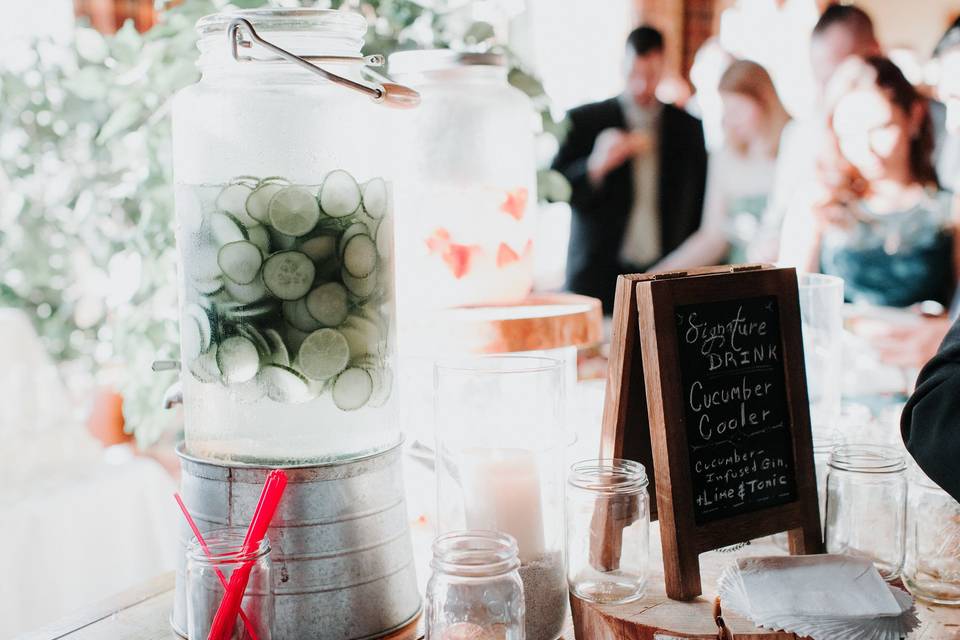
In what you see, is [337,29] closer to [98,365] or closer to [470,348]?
[470,348]

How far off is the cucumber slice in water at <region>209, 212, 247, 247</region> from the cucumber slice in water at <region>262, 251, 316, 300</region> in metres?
0.04

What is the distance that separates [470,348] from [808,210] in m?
2.42

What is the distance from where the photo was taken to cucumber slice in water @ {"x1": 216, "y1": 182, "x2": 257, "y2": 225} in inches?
34.5

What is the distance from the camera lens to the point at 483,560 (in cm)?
82

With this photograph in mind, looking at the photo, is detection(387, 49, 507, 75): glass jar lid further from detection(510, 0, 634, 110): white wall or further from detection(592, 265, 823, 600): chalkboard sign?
detection(510, 0, 634, 110): white wall

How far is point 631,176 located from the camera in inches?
164

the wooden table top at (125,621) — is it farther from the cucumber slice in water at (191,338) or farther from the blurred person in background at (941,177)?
the blurred person in background at (941,177)

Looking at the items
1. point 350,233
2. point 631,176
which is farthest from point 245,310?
point 631,176

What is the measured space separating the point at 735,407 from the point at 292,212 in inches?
20.0

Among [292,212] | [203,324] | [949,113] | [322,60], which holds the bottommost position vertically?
[203,324]

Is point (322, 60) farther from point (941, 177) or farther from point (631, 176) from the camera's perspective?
point (631, 176)

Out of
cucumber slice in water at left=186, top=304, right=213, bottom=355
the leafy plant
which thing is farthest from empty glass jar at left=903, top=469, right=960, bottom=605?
the leafy plant

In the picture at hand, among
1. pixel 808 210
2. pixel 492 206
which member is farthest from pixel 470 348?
pixel 808 210

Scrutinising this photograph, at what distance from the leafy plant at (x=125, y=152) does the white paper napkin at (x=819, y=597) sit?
1105 millimetres
